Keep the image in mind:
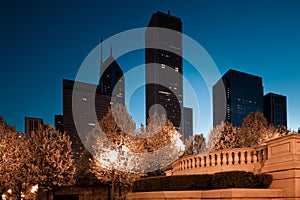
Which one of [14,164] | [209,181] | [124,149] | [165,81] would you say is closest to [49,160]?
[14,164]

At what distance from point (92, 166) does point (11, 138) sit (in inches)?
276

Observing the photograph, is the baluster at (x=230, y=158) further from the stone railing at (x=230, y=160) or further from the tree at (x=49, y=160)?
the tree at (x=49, y=160)

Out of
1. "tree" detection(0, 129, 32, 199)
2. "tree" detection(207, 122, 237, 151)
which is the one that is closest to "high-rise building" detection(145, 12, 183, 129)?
"tree" detection(207, 122, 237, 151)

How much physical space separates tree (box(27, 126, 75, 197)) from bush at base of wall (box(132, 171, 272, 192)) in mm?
15994

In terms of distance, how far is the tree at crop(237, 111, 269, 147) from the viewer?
3366 cm

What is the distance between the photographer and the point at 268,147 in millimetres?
11000

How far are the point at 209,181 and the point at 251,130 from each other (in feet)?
87.4

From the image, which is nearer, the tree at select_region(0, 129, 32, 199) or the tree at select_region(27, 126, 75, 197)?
the tree at select_region(0, 129, 32, 199)

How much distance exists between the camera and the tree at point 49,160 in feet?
88.4

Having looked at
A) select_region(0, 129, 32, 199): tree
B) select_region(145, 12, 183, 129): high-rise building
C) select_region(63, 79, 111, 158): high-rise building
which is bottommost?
select_region(0, 129, 32, 199): tree

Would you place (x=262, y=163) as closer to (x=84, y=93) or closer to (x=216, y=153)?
(x=216, y=153)

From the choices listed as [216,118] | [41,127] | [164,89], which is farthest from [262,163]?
[164,89]

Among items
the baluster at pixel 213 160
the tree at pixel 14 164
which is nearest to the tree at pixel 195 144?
the tree at pixel 14 164

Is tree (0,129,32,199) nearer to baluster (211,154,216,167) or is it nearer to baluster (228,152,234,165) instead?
baluster (211,154,216,167)
